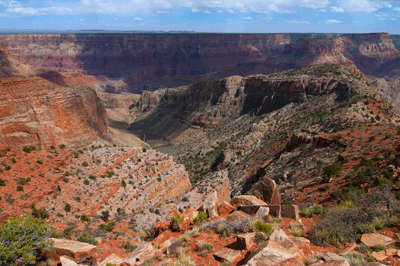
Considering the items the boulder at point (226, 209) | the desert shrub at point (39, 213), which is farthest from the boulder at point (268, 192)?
the desert shrub at point (39, 213)

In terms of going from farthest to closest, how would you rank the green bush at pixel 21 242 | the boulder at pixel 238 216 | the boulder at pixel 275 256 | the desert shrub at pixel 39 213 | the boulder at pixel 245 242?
1. the desert shrub at pixel 39 213
2. the boulder at pixel 238 216
3. the green bush at pixel 21 242
4. the boulder at pixel 245 242
5. the boulder at pixel 275 256

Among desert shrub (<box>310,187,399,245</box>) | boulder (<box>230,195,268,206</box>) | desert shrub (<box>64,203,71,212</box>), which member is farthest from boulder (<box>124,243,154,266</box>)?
desert shrub (<box>64,203,71,212</box>)

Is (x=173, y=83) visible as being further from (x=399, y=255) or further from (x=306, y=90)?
(x=399, y=255)

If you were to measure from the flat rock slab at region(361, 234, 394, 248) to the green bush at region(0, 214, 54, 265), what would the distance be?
1286 centimetres

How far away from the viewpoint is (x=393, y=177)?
17.5 m

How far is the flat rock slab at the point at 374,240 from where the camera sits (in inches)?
343

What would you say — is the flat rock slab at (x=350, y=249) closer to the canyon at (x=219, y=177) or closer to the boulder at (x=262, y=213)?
the canyon at (x=219, y=177)

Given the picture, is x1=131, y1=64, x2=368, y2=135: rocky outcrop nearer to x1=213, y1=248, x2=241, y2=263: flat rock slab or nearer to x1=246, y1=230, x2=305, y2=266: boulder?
x1=213, y1=248, x2=241, y2=263: flat rock slab

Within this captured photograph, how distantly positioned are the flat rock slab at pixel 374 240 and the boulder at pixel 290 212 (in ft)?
11.2

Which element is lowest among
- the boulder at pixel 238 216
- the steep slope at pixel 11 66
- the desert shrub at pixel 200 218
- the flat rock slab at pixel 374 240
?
the desert shrub at pixel 200 218

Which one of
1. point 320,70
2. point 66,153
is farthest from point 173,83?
point 66,153

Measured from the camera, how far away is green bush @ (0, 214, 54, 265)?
11369 millimetres

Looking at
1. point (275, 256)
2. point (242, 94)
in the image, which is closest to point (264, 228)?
point (275, 256)

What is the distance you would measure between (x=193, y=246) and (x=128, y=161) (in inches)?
1008
